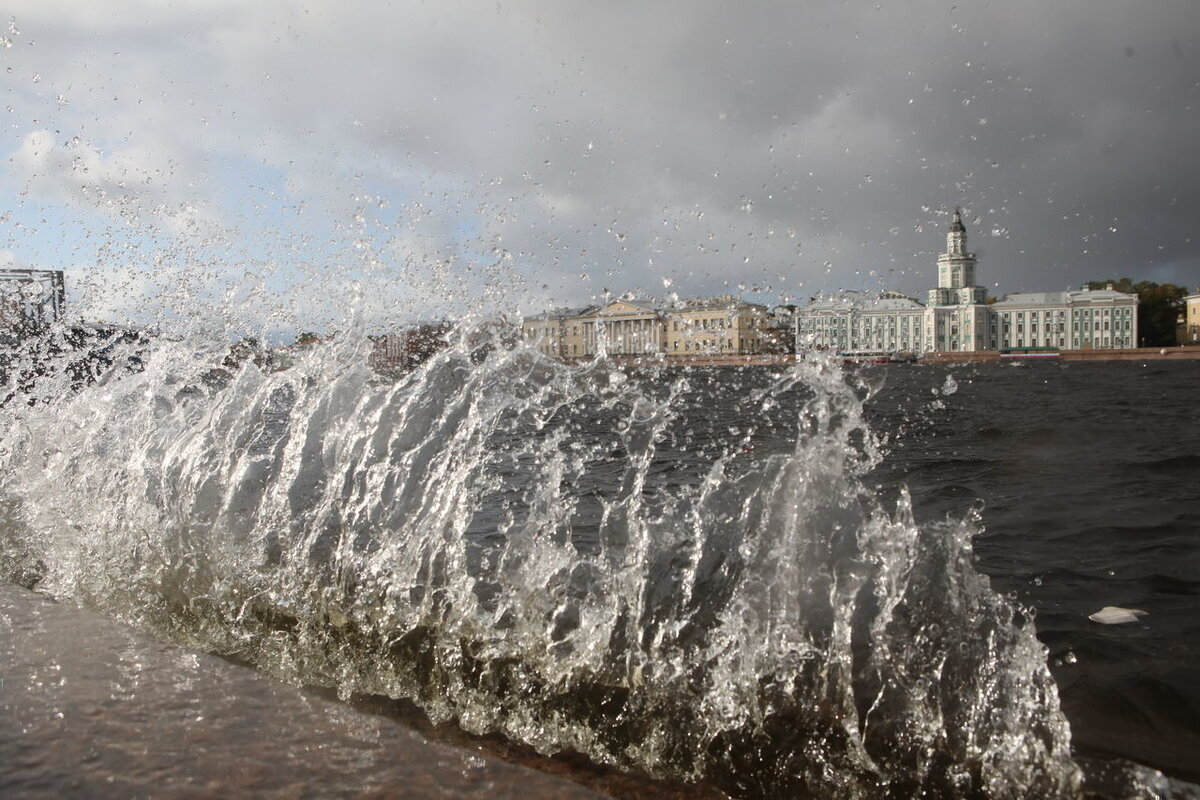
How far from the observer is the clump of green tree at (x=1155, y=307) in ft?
312

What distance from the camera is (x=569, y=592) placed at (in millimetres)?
3326

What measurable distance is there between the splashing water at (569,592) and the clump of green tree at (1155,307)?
107312 millimetres

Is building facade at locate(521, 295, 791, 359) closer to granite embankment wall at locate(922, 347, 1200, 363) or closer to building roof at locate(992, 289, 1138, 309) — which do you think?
granite embankment wall at locate(922, 347, 1200, 363)

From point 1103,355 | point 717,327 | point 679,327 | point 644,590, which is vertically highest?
point 1103,355

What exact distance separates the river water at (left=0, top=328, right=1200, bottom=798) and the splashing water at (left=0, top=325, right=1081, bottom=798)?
0.04ft

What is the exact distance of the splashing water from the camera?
2.29 m

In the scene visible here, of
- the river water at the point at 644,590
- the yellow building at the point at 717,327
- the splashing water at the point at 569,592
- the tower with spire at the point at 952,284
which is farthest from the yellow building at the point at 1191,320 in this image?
the splashing water at the point at 569,592

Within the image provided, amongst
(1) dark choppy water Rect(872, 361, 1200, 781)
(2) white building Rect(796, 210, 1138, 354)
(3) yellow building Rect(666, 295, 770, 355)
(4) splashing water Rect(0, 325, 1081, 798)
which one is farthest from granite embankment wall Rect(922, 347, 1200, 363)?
(4) splashing water Rect(0, 325, 1081, 798)

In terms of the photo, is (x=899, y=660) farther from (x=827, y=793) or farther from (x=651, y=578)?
(x=651, y=578)

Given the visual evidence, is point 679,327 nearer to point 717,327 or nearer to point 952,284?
point 717,327

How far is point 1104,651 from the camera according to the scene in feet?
10.3

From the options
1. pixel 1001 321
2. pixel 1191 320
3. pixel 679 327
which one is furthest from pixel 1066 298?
pixel 679 327

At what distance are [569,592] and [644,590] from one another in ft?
1.01

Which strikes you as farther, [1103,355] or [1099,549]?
[1103,355]
